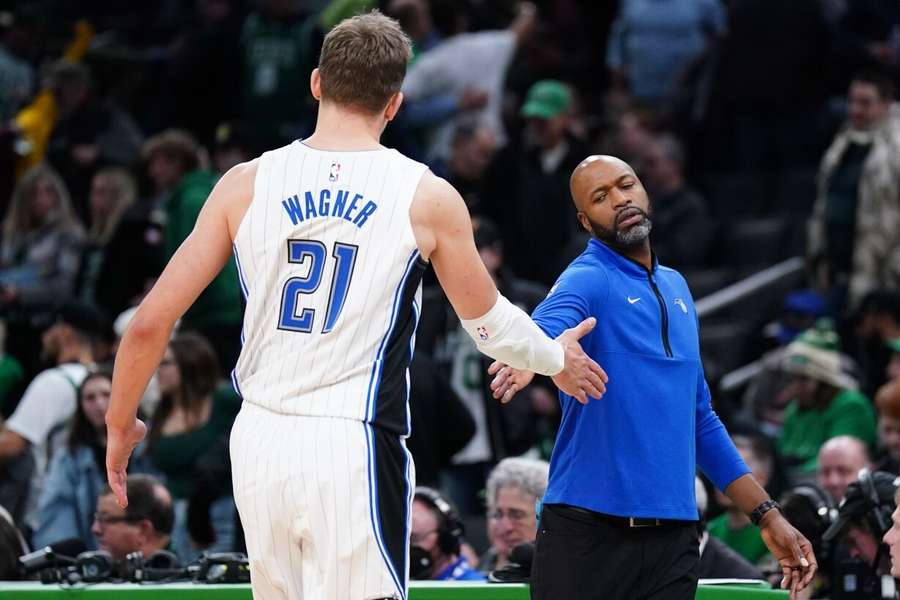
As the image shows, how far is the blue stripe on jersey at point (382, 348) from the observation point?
424 cm

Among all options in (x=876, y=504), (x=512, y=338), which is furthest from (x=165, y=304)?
(x=876, y=504)

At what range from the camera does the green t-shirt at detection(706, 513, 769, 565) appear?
27.6ft

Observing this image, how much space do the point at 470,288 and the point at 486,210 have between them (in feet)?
26.3

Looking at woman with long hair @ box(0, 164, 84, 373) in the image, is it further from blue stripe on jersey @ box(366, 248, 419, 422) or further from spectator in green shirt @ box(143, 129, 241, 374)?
blue stripe on jersey @ box(366, 248, 419, 422)

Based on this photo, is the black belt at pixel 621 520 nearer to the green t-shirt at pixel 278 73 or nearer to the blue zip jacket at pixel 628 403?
the blue zip jacket at pixel 628 403

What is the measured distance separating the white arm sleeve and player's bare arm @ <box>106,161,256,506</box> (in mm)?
622

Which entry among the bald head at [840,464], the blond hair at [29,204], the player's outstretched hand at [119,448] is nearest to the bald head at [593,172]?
the player's outstretched hand at [119,448]

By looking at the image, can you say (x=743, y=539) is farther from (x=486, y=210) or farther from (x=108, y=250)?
(x=108, y=250)

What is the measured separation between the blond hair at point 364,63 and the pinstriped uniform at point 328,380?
16cm

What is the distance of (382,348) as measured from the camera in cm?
427

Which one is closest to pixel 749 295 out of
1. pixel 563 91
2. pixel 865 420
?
pixel 563 91

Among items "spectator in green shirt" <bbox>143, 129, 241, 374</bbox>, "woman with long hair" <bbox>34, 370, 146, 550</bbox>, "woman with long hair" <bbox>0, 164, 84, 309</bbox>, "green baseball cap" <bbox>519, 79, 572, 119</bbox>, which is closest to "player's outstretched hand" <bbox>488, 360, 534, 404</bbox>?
"woman with long hair" <bbox>34, 370, 146, 550</bbox>

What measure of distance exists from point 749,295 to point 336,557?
8.86 m

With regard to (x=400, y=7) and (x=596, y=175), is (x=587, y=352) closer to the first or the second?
(x=596, y=175)
